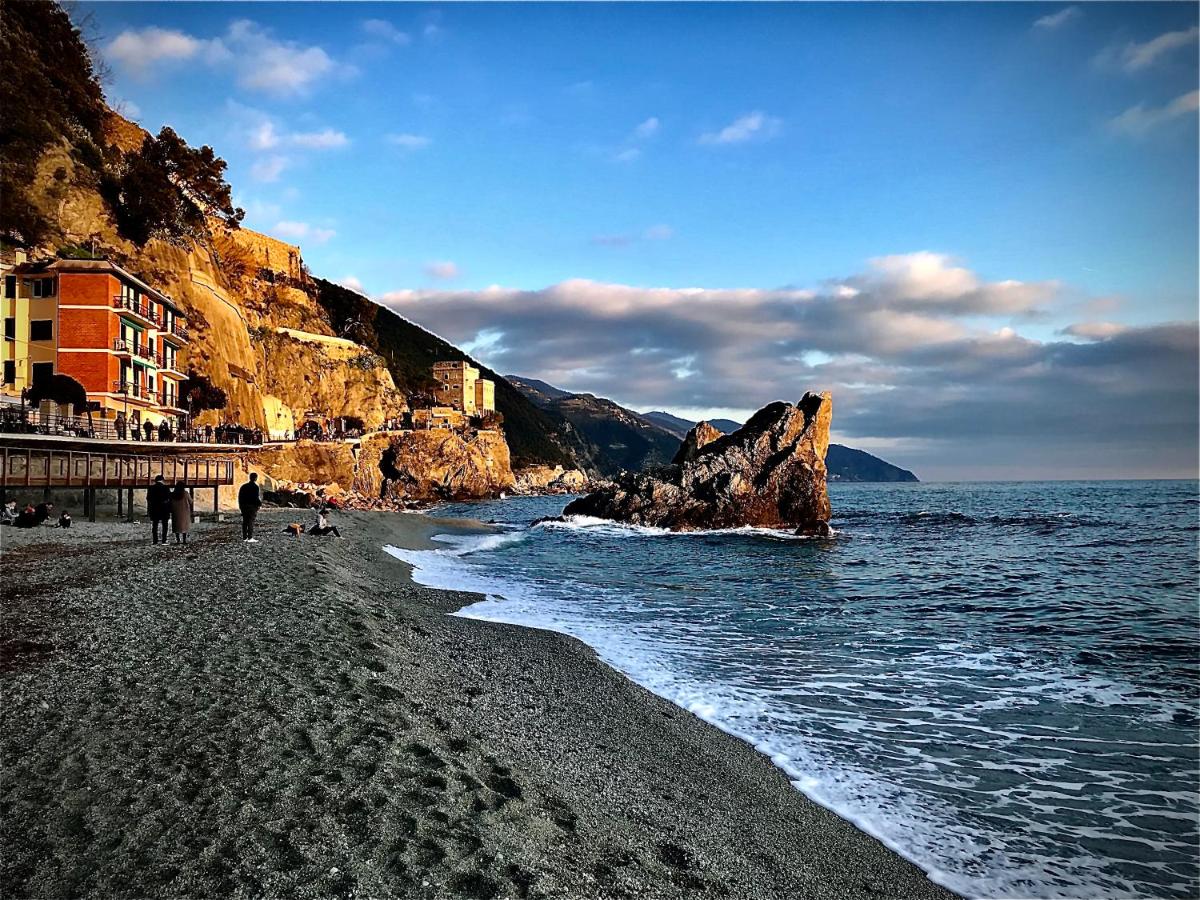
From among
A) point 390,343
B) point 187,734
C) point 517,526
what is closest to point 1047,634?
point 187,734

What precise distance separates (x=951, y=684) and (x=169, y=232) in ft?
207

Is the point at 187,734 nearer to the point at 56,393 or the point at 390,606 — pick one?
the point at 390,606

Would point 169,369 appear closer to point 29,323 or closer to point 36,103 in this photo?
Answer: point 29,323

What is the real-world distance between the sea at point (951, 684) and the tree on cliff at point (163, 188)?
134 feet

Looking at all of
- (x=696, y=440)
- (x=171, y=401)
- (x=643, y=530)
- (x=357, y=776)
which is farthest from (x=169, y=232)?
(x=357, y=776)

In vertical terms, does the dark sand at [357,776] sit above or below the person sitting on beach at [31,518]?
below

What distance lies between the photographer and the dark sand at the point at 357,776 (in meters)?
4.40

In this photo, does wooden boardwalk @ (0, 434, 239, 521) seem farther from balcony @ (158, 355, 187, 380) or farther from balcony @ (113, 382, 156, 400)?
balcony @ (158, 355, 187, 380)

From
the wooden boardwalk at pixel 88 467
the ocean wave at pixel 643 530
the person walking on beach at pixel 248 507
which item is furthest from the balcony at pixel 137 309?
the ocean wave at pixel 643 530

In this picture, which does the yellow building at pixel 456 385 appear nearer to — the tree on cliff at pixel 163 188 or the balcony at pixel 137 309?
the tree on cliff at pixel 163 188

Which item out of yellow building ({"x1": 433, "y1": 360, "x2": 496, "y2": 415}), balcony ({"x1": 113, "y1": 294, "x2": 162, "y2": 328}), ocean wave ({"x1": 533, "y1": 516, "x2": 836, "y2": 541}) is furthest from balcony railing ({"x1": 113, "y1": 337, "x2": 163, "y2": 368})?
yellow building ({"x1": 433, "y1": 360, "x2": 496, "y2": 415})

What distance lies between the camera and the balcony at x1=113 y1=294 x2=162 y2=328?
39.8 m

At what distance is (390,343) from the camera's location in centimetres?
17162

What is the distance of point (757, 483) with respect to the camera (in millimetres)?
46031
